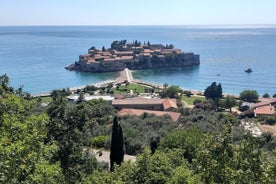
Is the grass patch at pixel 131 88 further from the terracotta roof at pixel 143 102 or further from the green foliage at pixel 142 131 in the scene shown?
the green foliage at pixel 142 131

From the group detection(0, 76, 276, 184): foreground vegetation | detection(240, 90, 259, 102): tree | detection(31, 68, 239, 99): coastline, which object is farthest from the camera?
detection(31, 68, 239, 99): coastline

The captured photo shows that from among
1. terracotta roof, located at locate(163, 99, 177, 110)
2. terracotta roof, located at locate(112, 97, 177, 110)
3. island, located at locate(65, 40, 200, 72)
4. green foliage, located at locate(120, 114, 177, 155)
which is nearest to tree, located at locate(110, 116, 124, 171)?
green foliage, located at locate(120, 114, 177, 155)

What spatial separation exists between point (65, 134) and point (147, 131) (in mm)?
16451

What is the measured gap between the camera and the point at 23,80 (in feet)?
256

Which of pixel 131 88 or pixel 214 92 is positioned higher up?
pixel 214 92

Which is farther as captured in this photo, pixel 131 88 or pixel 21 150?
pixel 131 88

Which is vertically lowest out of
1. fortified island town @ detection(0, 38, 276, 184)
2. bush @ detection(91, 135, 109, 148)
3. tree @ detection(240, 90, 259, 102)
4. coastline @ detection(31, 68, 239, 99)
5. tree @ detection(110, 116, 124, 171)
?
coastline @ detection(31, 68, 239, 99)

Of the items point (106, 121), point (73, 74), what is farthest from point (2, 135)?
point (73, 74)

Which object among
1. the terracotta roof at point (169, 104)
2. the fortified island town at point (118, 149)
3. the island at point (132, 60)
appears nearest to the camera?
the fortified island town at point (118, 149)

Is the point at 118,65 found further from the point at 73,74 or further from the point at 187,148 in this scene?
the point at 187,148

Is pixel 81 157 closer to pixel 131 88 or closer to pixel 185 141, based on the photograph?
pixel 185 141

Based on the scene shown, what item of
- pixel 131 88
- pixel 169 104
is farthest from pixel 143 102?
pixel 131 88

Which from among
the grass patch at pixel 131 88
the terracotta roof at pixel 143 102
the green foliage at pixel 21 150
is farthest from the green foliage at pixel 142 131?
the grass patch at pixel 131 88

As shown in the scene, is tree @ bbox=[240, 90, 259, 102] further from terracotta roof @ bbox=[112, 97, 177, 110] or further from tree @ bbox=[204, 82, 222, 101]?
terracotta roof @ bbox=[112, 97, 177, 110]
